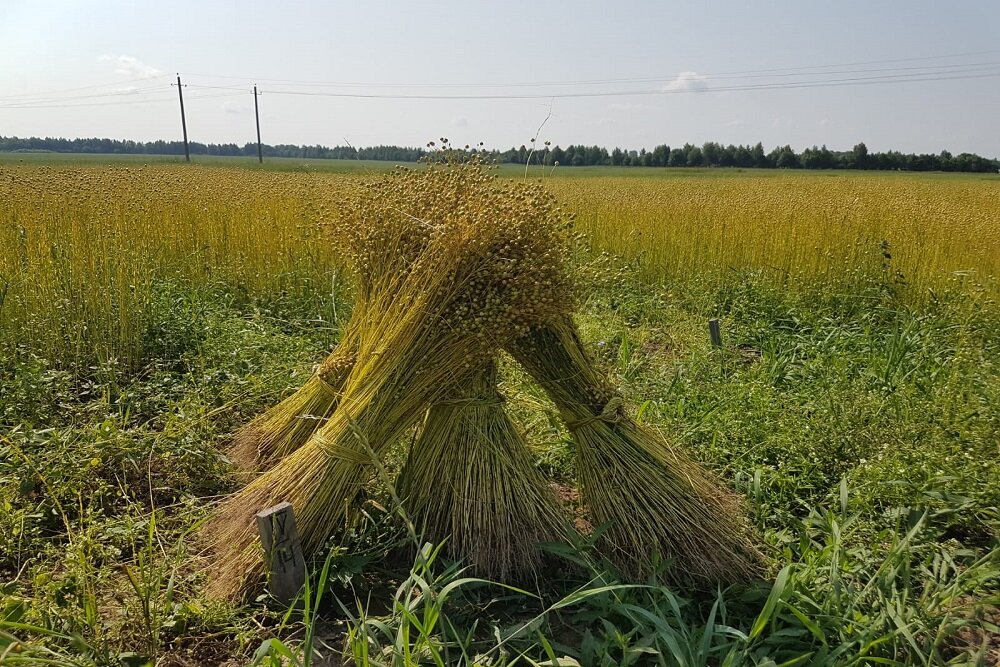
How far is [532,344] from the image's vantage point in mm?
2125

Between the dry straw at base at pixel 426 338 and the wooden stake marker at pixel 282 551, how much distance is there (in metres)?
0.09

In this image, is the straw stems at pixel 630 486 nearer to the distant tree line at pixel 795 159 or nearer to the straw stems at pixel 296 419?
the straw stems at pixel 296 419

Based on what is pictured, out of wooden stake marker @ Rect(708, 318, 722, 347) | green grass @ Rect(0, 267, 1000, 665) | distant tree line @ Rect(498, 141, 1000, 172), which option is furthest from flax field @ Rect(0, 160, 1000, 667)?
distant tree line @ Rect(498, 141, 1000, 172)

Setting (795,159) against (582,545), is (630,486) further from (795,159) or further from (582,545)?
(795,159)

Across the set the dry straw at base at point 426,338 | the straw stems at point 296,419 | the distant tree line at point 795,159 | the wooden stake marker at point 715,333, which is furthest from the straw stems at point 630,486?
the distant tree line at point 795,159

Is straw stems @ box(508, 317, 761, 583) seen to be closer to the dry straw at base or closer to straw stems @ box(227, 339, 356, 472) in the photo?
the dry straw at base

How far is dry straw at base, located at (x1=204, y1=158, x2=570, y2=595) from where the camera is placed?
6.32 ft

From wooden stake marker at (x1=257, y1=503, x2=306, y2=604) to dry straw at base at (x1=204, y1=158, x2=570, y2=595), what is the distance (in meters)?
0.09

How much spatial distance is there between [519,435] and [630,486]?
16.4 inches

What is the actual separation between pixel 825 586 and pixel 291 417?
6.53ft

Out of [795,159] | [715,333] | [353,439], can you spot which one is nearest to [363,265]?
[353,439]

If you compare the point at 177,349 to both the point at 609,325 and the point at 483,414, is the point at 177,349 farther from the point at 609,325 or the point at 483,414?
the point at 609,325

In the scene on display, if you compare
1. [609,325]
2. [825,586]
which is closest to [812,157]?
[609,325]

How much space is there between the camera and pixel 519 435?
220 cm
